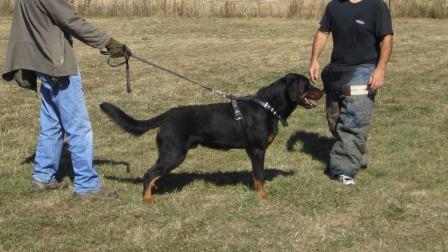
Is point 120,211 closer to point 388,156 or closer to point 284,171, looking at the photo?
point 284,171

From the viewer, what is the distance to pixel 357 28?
223 inches

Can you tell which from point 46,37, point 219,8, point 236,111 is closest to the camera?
point 46,37

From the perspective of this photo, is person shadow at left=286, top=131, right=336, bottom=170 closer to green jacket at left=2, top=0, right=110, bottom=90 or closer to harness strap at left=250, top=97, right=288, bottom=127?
harness strap at left=250, top=97, right=288, bottom=127

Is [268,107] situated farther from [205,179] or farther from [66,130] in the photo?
[66,130]

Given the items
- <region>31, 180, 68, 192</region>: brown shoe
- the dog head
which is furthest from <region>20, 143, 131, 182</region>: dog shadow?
the dog head

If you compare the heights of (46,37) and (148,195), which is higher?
(46,37)

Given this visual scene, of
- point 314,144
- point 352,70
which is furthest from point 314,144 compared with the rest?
point 352,70

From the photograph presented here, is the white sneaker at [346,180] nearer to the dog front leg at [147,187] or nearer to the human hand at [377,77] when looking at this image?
the human hand at [377,77]

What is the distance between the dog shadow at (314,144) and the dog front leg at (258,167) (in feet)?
4.69

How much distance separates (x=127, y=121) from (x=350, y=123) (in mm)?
2196

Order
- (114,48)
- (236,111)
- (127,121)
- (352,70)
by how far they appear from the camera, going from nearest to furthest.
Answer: (114,48)
(127,121)
(236,111)
(352,70)

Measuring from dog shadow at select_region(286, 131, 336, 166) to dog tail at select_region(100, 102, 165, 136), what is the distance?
231 cm

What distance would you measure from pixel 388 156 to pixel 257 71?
20.1 feet

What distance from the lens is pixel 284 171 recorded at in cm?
650
